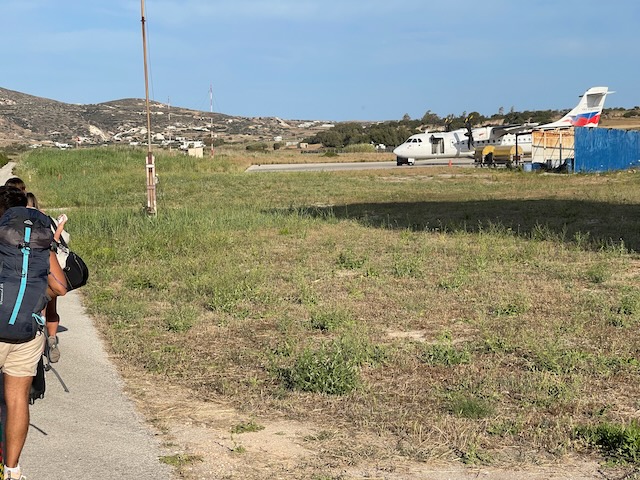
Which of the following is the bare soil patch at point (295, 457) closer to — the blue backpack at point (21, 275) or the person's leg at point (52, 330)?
the blue backpack at point (21, 275)

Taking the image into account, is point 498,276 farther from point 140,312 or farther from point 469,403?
point 469,403

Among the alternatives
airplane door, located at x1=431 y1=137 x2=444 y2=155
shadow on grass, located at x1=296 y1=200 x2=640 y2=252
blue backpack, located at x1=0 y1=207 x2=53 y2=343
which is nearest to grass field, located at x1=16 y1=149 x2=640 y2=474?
shadow on grass, located at x1=296 y1=200 x2=640 y2=252

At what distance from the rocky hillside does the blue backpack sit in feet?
430

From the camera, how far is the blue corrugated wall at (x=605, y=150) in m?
42.9

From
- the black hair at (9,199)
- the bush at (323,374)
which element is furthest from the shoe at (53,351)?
the black hair at (9,199)

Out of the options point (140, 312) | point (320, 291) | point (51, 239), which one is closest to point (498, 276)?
point (320, 291)

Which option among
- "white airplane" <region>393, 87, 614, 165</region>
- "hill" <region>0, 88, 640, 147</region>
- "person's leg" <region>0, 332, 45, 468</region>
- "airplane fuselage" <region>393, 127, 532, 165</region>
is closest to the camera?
"person's leg" <region>0, 332, 45, 468</region>

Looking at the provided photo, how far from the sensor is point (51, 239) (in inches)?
187

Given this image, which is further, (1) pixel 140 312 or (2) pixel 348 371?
(1) pixel 140 312

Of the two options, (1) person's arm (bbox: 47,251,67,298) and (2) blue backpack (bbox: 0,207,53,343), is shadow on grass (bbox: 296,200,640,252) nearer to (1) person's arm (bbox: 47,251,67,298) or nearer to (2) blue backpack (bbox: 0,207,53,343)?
(1) person's arm (bbox: 47,251,67,298)

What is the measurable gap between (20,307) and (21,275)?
0.18 m

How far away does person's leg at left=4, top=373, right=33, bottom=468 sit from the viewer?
470cm

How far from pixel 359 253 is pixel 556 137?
35.6 meters

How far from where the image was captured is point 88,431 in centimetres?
584
